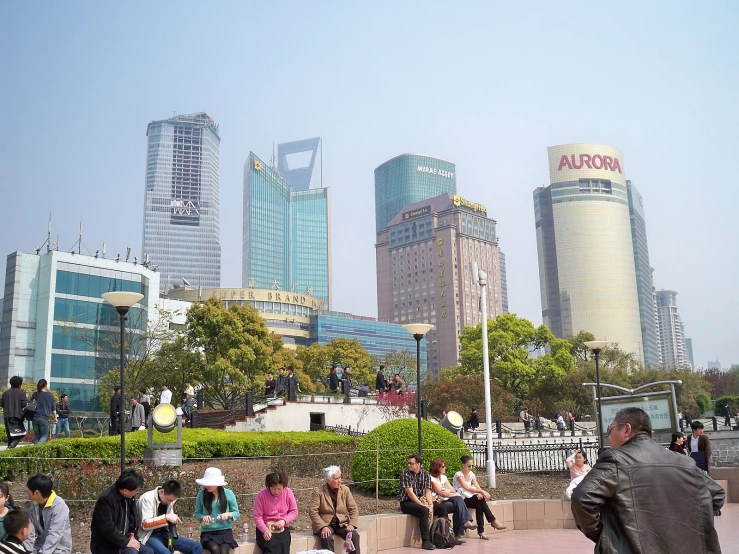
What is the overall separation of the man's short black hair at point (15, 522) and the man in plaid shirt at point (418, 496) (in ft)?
19.1

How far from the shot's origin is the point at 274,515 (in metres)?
8.15

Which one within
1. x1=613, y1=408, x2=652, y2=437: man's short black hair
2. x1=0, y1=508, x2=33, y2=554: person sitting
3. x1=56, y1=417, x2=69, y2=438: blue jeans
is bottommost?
x1=0, y1=508, x2=33, y2=554: person sitting

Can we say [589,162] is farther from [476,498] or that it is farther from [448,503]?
[448,503]

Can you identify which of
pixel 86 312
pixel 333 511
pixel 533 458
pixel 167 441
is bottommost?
pixel 533 458

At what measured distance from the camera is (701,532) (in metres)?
3.63

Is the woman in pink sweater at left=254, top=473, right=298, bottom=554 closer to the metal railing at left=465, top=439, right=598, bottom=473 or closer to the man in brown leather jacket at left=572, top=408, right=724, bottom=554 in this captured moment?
the man in brown leather jacket at left=572, top=408, right=724, bottom=554

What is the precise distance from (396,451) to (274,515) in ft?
18.4

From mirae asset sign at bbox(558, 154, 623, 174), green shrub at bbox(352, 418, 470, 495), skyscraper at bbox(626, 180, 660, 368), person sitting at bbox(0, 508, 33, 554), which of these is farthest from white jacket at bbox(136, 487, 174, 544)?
skyscraper at bbox(626, 180, 660, 368)

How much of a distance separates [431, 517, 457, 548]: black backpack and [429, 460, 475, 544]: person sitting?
0.25 m

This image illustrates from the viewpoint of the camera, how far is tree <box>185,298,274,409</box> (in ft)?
118

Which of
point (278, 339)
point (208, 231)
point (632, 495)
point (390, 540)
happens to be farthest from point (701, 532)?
point (208, 231)

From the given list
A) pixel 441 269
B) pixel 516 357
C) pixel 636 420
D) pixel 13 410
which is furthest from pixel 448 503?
pixel 441 269

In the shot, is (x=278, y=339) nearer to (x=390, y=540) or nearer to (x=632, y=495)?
(x=390, y=540)

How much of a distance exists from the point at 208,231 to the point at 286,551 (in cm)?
18660
